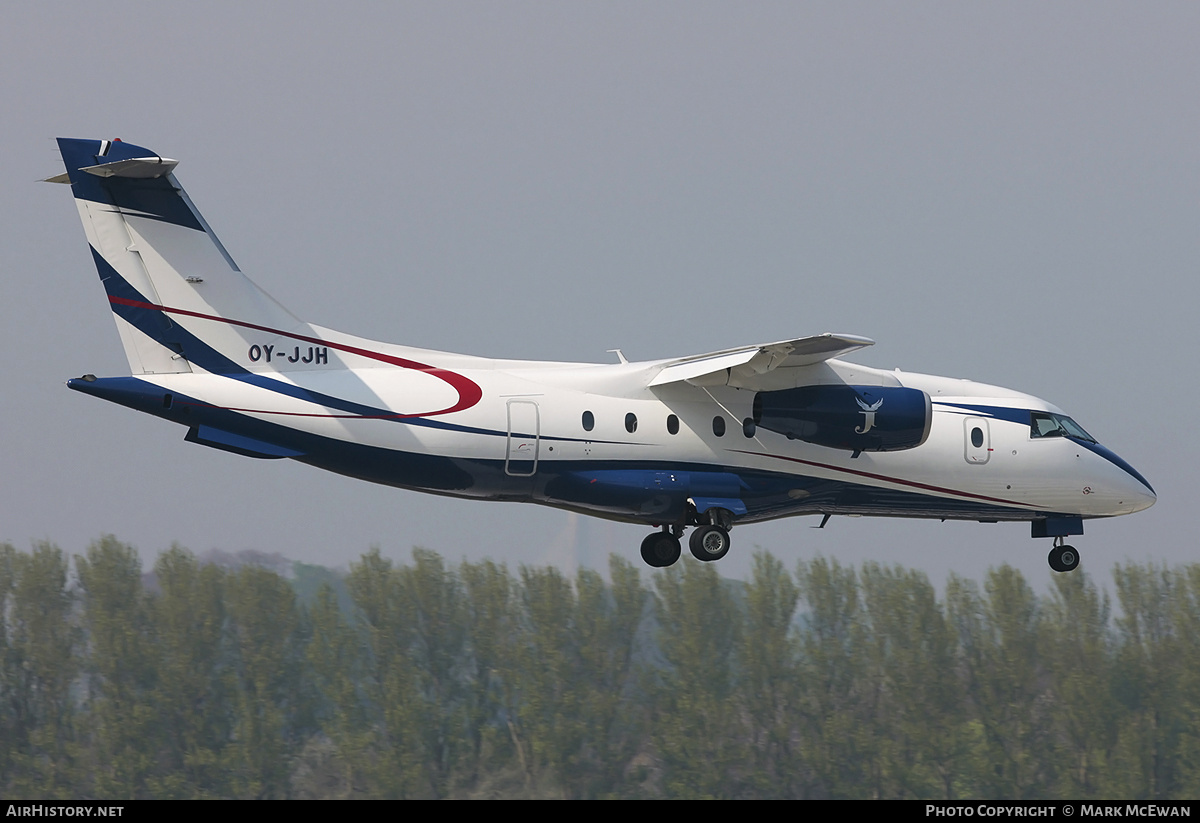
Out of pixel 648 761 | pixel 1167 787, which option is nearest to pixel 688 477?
pixel 648 761

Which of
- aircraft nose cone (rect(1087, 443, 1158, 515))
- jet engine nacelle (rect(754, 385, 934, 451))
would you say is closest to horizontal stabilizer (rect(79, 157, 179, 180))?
jet engine nacelle (rect(754, 385, 934, 451))

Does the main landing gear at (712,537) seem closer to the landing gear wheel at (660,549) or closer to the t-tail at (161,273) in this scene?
the landing gear wheel at (660,549)

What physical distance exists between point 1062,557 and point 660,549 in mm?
6341

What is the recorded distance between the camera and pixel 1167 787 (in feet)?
153

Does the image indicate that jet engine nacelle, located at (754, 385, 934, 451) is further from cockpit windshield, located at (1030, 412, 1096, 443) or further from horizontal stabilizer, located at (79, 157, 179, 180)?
horizontal stabilizer, located at (79, 157, 179, 180)

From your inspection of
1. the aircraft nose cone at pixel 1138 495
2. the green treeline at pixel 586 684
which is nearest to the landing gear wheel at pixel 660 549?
the aircraft nose cone at pixel 1138 495

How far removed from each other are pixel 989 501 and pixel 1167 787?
29768 mm

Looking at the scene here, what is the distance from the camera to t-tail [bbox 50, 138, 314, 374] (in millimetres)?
17562

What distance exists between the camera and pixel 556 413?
18.7m

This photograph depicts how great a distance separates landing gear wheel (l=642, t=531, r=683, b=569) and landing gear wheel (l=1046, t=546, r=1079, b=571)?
5921 mm

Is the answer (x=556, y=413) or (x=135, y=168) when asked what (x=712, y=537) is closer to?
(x=556, y=413)

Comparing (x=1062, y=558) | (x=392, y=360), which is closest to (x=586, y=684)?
(x=1062, y=558)

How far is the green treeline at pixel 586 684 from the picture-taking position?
153 ft

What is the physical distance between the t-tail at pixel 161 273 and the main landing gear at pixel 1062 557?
11.7 m
